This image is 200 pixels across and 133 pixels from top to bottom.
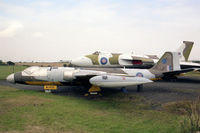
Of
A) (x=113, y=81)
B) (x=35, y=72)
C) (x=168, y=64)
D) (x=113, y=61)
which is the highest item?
(x=113, y=61)

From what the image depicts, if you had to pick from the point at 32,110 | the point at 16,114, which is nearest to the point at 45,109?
the point at 32,110

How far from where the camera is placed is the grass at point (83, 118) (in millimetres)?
6151

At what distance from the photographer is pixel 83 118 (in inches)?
289

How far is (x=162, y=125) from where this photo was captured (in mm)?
6668

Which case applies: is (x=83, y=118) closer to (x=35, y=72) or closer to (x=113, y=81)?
(x=113, y=81)

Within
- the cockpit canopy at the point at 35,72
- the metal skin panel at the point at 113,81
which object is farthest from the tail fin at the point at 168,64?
the cockpit canopy at the point at 35,72

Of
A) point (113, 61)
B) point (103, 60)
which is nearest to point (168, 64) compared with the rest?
point (113, 61)

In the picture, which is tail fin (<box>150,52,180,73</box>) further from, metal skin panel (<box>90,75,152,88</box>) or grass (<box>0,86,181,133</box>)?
grass (<box>0,86,181,133</box>)

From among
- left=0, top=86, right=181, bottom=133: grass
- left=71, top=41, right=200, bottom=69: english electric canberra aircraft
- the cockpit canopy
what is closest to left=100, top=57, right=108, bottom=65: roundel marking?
left=71, top=41, right=200, bottom=69: english electric canberra aircraft

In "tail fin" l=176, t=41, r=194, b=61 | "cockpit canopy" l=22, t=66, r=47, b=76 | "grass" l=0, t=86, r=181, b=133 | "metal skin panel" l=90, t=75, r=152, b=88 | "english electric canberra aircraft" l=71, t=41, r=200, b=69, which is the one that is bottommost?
"grass" l=0, t=86, r=181, b=133

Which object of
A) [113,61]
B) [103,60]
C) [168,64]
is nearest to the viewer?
[168,64]

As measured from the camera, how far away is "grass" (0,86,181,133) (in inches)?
242

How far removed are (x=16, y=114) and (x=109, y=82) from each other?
19.9ft

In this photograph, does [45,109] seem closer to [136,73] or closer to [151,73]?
[136,73]
